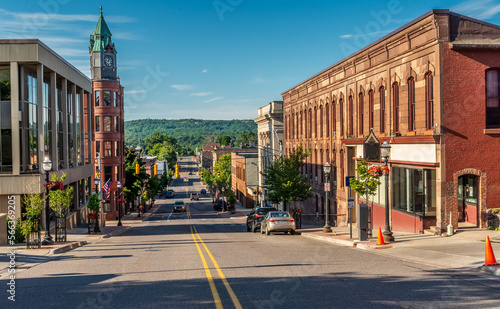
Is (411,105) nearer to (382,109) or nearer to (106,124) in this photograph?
(382,109)

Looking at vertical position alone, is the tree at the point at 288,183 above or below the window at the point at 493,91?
below

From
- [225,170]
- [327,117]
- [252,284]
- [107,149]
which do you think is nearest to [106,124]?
[107,149]

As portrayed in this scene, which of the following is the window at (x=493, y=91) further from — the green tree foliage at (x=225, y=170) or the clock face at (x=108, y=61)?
the green tree foliage at (x=225, y=170)

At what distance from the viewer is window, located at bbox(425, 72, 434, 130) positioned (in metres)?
23.6

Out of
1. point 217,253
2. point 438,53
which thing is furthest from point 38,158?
point 438,53

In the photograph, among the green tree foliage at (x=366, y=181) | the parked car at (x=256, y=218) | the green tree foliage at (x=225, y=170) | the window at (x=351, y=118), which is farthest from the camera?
the green tree foliage at (x=225, y=170)

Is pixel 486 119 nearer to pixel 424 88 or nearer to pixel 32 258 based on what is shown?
pixel 424 88

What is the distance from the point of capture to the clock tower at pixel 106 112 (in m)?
64.4

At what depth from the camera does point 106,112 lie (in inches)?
2562

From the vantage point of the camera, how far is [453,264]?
14.8 meters

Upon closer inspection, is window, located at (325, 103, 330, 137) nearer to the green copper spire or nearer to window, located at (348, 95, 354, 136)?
window, located at (348, 95, 354, 136)

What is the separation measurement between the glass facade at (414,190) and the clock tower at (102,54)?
155ft

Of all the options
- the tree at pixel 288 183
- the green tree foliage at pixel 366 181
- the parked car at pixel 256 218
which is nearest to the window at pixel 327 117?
the tree at pixel 288 183

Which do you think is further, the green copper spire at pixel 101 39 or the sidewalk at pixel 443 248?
the green copper spire at pixel 101 39
